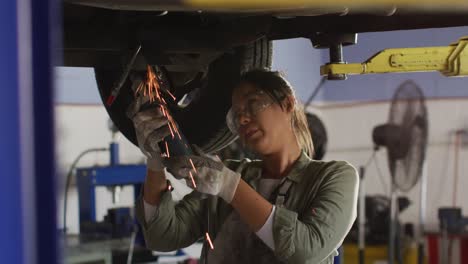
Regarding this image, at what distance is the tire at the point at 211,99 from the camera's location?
212 centimetres

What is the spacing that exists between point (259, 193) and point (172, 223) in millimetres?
227

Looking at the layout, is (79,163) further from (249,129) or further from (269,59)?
(249,129)

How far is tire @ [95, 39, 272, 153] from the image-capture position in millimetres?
2117

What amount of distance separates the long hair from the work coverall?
5 centimetres

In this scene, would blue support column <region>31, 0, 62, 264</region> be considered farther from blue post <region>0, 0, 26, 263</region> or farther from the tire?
the tire

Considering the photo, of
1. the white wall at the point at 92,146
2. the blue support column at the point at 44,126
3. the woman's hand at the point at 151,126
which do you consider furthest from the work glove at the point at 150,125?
the white wall at the point at 92,146

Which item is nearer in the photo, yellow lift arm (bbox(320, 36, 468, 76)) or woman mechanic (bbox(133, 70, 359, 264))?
woman mechanic (bbox(133, 70, 359, 264))

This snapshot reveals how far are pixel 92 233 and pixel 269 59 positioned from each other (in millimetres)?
2549

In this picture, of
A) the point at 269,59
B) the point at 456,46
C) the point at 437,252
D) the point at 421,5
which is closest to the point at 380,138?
the point at 437,252

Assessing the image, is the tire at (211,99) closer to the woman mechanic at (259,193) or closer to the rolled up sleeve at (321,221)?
the woman mechanic at (259,193)

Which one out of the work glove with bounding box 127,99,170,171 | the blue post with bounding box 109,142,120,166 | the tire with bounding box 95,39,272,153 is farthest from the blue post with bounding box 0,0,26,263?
the blue post with bounding box 109,142,120,166

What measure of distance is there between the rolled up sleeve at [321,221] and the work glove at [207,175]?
11 cm

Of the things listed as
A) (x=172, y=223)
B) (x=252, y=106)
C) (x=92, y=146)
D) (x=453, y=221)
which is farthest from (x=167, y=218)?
(x=453, y=221)

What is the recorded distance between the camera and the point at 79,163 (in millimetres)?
5125
